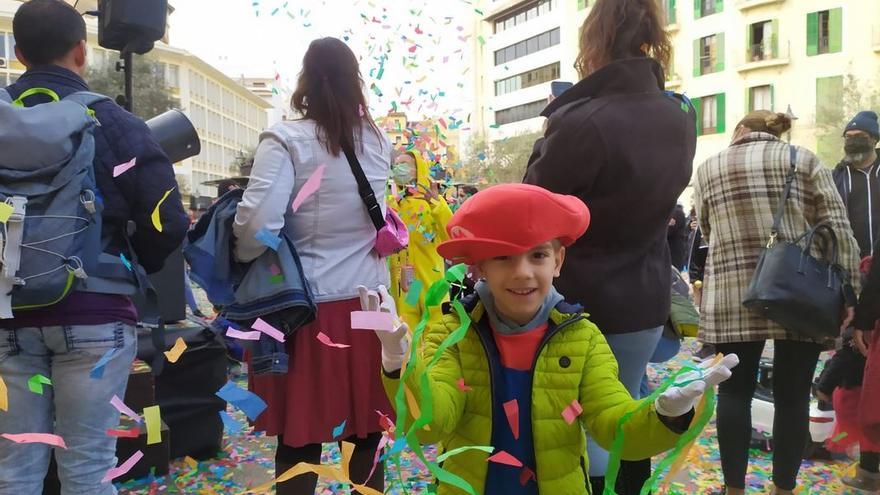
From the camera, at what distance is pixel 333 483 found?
3.33 meters

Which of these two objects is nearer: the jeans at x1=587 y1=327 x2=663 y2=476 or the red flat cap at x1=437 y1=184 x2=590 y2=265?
the red flat cap at x1=437 y1=184 x2=590 y2=265

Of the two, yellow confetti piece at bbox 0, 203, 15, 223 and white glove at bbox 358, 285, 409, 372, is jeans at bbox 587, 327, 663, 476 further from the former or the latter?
yellow confetti piece at bbox 0, 203, 15, 223

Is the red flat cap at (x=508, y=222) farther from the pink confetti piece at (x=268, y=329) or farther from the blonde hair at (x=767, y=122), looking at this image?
the blonde hair at (x=767, y=122)

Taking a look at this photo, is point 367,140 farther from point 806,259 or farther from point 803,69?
point 803,69

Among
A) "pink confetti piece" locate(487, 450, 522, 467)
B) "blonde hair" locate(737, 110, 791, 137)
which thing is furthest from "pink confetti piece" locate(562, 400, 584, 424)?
"blonde hair" locate(737, 110, 791, 137)

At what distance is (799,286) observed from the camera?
246 centimetres

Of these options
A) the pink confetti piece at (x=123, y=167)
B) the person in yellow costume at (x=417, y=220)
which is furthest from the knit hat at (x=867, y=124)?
the pink confetti piece at (x=123, y=167)

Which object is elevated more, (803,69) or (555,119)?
(803,69)

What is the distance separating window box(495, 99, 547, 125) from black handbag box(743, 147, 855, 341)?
36.8 meters

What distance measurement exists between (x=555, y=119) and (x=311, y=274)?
94 centimetres

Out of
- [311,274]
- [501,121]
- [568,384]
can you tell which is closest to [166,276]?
[311,274]

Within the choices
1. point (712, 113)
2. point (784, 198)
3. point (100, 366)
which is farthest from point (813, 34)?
point (100, 366)

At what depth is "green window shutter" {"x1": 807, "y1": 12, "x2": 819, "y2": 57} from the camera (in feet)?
82.4

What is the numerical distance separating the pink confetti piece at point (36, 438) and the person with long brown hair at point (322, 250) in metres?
0.57
